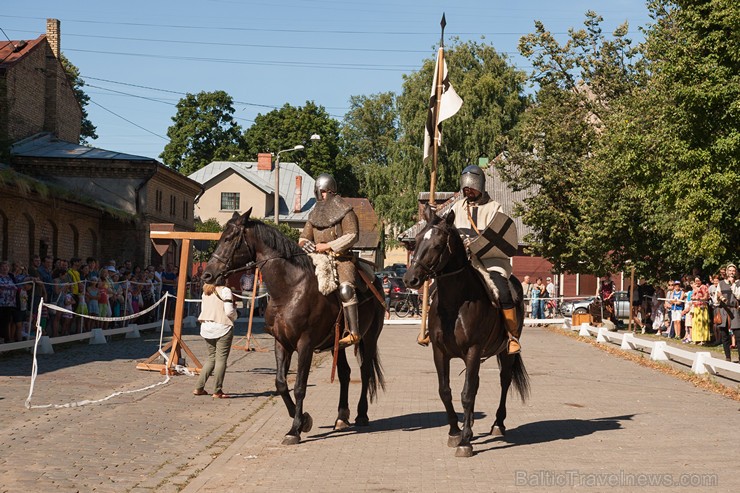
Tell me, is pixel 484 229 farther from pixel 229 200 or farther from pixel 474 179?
pixel 229 200

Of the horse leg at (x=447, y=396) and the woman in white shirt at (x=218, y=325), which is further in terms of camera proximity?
the woman in white shirt at (x=218, y=325)

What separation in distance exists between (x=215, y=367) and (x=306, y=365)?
4104 millimetres

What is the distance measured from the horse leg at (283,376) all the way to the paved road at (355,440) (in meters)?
0.39

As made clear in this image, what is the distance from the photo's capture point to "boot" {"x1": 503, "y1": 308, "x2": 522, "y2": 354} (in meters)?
10.2

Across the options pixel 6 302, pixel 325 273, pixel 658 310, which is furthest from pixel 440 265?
pixel 658 310

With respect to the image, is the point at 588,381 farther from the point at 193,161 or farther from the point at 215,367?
the point at 193,161

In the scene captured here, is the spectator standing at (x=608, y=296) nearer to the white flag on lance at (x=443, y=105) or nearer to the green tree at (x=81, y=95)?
the white flag on lance at (x=443, y=105)

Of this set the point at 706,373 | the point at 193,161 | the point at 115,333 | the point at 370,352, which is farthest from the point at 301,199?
the point at 370,352

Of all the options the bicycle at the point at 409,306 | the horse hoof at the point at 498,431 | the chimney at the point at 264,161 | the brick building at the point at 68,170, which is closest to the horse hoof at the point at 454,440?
the horse hoof at the point at 498,431

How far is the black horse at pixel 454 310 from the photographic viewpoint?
9.48m

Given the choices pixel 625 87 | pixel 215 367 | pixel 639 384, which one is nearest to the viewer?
pixel 215 367

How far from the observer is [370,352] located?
11.8m

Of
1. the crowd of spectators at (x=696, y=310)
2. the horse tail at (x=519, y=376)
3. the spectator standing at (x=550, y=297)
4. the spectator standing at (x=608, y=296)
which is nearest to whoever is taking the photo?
the horse tail at (x=519, y=376)

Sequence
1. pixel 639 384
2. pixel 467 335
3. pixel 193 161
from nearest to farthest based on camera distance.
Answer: pixel 467 335 < pixel 639 384 < pixel 193 161
